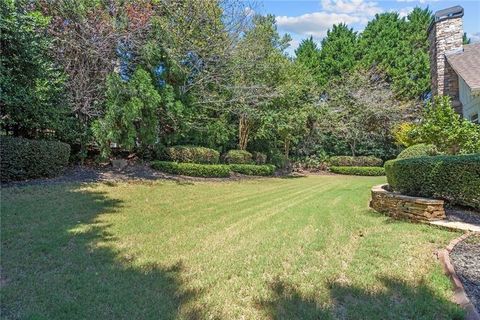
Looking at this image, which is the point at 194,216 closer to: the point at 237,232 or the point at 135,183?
the point at 237,232

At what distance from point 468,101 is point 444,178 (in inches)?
285

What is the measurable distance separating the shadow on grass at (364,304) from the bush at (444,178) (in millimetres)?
2889

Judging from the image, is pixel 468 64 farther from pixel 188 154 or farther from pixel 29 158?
pixel 29 158

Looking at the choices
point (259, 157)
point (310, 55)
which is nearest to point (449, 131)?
point (259, 157)

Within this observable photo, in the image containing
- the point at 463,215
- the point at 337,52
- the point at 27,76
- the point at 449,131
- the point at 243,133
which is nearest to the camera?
the point at 463,215

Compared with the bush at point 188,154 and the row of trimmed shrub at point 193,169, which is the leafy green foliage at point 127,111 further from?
the bush at point 188,154

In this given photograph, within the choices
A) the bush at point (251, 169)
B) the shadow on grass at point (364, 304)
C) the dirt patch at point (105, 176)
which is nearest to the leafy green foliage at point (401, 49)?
the bush at point (251, 169)

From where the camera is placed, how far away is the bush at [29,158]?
7.11m

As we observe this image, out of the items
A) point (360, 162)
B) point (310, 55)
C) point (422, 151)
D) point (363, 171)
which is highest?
point (310, 55)

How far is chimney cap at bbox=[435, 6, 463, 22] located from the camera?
36.5 feet

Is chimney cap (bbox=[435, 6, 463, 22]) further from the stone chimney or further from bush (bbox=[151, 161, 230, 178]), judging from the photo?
bush (bbox=[151, 161, 230, 178])

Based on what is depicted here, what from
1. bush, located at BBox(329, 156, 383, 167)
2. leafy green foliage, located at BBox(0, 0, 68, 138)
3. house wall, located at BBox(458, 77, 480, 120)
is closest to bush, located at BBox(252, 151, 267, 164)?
bush, located at BBox(329, 156, 383, 167)

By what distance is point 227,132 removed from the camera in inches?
566

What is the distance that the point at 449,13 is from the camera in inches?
444
